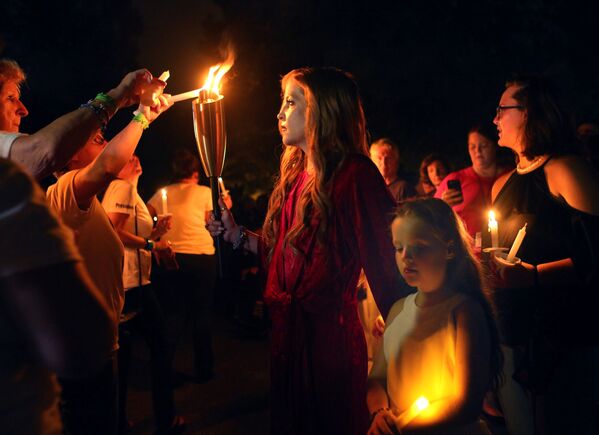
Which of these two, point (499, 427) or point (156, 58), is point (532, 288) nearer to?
point (499, 427)

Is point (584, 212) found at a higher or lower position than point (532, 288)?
higher

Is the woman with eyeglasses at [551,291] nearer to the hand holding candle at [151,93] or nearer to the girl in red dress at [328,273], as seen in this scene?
the girl in red dress at [328,273]

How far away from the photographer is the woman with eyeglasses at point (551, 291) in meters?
2.48

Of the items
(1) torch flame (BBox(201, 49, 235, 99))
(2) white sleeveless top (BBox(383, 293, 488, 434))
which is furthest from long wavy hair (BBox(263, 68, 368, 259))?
(2) white sleeveless top (BBox(383, 293, 488, 434))

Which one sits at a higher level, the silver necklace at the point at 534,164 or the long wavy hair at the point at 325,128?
the long wavy hair at the point at 325,128

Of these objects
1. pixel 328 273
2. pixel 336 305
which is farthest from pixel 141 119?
pixel 336 305

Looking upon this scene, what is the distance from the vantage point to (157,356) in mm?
4266

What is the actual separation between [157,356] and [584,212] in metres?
3.30

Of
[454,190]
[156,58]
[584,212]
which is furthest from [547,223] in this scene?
[156,58]

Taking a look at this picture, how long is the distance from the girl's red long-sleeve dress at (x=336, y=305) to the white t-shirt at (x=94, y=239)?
1.07 m

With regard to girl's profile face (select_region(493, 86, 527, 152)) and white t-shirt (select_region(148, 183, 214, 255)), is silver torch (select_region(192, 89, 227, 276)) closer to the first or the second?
girl's profile face (select_region(493, 86, 527, 152))

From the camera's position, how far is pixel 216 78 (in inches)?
110

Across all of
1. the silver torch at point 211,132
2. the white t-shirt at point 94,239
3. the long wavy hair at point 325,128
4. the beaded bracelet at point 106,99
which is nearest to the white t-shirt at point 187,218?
the white t-shirt at point 94,239

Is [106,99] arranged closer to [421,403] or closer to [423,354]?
[423,354]
